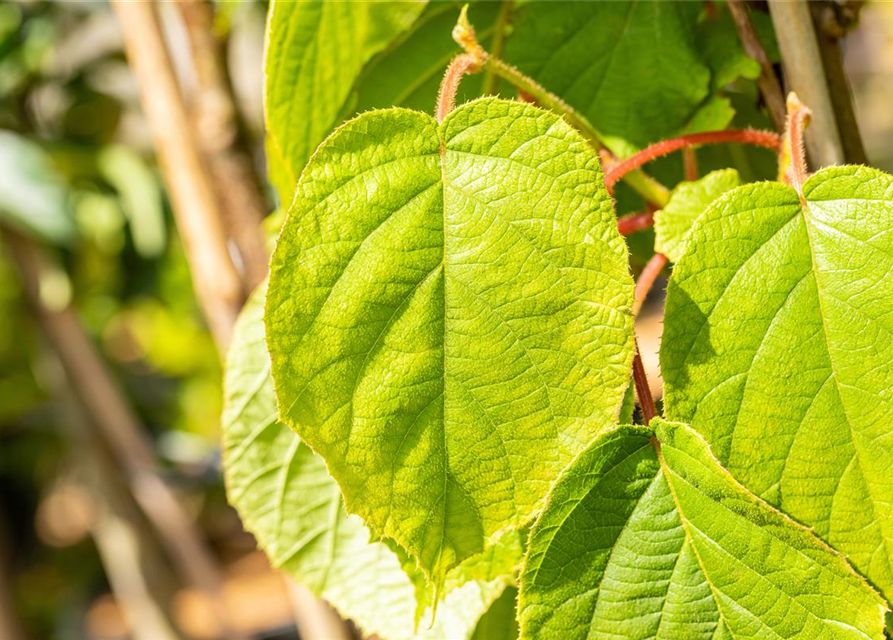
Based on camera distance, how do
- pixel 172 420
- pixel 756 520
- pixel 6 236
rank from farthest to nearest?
pixel 172 420 < pixel 6 236 < pixel 756 520

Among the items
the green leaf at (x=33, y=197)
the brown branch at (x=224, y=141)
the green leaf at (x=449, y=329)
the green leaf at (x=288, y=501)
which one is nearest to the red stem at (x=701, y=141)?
the green leaf at (x=449, y=329)

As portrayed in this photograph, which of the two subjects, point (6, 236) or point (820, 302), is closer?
point (820, 302)

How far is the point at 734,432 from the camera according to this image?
483 mm

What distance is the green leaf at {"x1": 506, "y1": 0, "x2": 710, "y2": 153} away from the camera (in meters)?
0.65

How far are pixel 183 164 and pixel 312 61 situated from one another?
54cm

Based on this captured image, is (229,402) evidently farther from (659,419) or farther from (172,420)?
(172,420)

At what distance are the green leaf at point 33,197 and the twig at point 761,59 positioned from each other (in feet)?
5.03

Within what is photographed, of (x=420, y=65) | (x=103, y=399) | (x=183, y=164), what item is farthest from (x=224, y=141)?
(x=103, y=399)

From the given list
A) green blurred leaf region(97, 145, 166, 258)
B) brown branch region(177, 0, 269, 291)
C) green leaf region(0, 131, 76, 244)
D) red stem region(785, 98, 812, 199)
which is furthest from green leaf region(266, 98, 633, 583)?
green blurred leaf region(97, 145, 166, 258)

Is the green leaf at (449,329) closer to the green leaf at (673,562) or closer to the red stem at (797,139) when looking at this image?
the green leaf at (673,562)

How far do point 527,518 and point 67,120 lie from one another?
85.2 inches

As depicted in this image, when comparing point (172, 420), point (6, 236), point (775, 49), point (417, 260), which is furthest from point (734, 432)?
point (172, 420)

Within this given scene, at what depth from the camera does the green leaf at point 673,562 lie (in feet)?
1.50

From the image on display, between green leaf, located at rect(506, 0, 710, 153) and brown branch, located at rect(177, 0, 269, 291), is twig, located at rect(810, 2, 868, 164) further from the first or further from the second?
brown branch, located at rect(177, 0, 269, 291)
